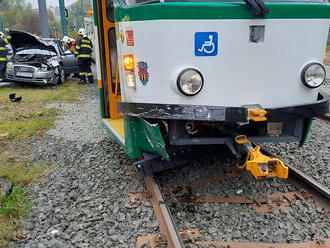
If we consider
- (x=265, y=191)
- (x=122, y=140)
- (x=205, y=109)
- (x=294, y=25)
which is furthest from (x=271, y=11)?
(x=122, y=140)

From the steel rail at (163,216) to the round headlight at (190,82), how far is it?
120 cm

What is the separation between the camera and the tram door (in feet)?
16.8

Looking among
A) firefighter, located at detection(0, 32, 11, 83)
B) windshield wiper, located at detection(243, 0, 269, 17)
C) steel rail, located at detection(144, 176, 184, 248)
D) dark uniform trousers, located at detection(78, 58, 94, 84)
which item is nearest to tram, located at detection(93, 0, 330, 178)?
windshield wiper, located at detection(243, 0, 269, 17)

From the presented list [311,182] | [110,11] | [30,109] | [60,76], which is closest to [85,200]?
[311,182]

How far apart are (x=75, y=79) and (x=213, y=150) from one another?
11.7m

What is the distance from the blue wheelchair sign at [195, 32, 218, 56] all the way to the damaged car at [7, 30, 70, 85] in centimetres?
1006

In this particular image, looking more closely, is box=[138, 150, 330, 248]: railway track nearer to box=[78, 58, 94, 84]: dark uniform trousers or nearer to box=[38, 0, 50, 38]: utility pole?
box=[78, 58, 94, 84]: dark uniform trousers

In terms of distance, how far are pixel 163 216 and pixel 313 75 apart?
6.88 feet

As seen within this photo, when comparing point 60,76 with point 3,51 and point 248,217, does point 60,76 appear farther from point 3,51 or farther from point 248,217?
point 248,217

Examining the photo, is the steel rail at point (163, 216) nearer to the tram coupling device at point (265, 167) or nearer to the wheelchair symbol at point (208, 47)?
the tram coupling device at point (265, 167)

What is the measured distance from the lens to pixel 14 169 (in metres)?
4.86

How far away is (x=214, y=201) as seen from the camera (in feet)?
12.5

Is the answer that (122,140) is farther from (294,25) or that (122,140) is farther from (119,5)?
(294,25)

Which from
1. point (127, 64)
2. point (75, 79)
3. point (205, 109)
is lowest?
point (75, 79)
